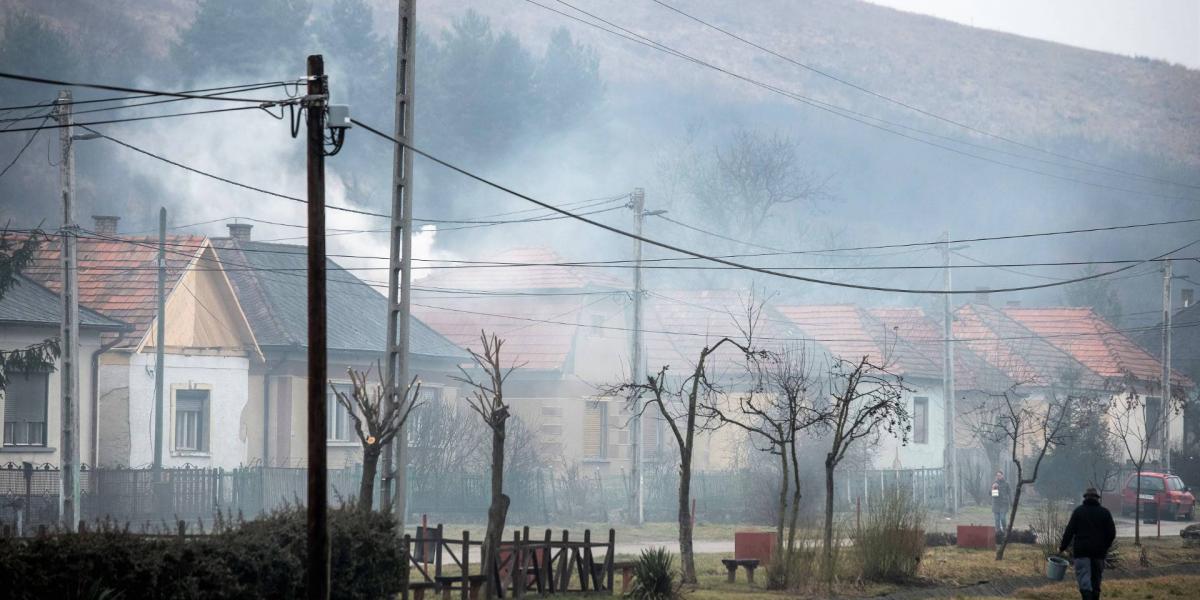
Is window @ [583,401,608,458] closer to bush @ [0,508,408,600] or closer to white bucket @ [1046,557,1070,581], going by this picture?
white bucket @ [1046,557,1070,581]

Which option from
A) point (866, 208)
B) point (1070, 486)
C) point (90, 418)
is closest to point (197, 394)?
point (90, 418)

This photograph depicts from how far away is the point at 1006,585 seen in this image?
22281 mm

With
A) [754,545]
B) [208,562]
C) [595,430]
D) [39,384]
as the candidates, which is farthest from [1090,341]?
[208,562]

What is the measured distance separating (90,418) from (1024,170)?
413ft

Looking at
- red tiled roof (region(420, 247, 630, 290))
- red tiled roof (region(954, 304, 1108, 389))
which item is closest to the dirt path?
red tiled roof (region(954, 304, 1108, 389))

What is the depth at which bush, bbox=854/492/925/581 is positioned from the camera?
22266mm

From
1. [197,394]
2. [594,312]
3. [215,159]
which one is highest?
[215,159]

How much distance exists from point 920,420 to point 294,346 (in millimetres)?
→ 25476

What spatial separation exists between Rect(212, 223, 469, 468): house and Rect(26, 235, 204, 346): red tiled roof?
84.1 inches

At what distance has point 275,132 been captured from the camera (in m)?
62.2

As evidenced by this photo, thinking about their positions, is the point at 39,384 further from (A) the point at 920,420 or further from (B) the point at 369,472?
(A) the point at 920,420

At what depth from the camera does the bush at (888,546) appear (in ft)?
73.0

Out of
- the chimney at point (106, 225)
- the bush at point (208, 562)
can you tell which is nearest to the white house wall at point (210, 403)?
the chimney at point (106, 225)

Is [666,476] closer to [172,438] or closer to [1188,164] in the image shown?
[172,438]
